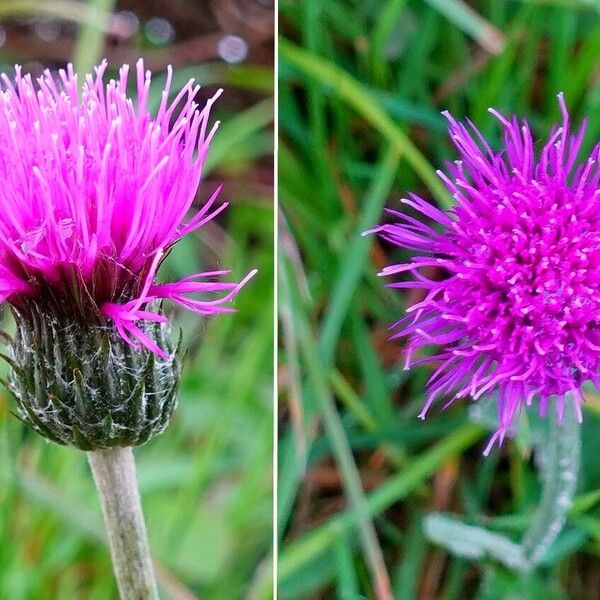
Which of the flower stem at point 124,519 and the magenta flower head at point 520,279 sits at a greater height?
the magenta flower head at point 520,279

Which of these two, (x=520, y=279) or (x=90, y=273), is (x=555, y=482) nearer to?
(x=520, y=279)

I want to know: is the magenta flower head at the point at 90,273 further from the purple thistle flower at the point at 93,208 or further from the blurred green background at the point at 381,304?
the blurred green background at the point at 381,304

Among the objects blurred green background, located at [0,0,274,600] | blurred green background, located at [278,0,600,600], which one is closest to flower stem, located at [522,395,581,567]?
blurred green background, located at [278,0,600,600]

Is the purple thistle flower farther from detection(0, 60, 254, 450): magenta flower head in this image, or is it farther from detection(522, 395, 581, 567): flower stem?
detection(522, 395, 581, 567): flower stem

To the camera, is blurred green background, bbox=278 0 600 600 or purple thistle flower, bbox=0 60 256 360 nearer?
purple thistle flower, bbox=0 60 256 360

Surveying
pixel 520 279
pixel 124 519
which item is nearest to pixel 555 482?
pixel 520 279

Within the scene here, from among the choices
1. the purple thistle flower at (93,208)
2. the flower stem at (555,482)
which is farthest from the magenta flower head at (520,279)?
the purple thistle flower at (93,208)

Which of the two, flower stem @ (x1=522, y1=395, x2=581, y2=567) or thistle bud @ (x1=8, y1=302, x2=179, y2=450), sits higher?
thistle bud @ (x1=8, y1=302, x2=179, y2=450)
